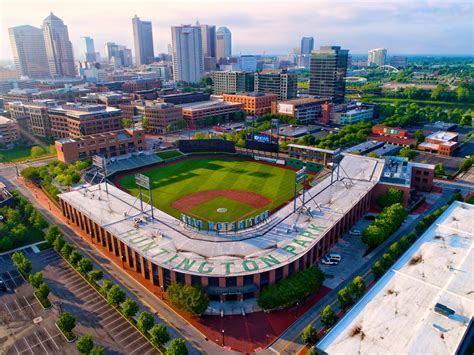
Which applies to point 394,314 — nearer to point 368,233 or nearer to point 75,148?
point 368,233

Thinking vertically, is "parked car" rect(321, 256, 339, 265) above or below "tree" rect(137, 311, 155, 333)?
below

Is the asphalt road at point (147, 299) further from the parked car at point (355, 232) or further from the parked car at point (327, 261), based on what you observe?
the parked car at point (355, 232)

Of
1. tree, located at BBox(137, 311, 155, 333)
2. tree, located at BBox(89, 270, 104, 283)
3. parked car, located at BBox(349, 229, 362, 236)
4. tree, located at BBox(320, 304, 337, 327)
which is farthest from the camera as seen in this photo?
parked car, located at BBox(349, 229, 362, 236)

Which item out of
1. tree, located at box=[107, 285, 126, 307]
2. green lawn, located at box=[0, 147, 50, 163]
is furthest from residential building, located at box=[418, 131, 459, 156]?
green lawn, located at box=[0, 147, 50, 163]

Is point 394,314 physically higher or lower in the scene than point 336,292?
higher

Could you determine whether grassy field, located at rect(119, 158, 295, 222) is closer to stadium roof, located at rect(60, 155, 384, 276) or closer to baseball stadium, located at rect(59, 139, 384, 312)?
baseball stadium, located at rect(59, 139, 384, 312)

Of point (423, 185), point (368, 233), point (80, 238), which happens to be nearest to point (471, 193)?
point (423, 185)

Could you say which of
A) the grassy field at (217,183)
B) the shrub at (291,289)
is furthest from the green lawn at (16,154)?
the shrub at (291,289)
